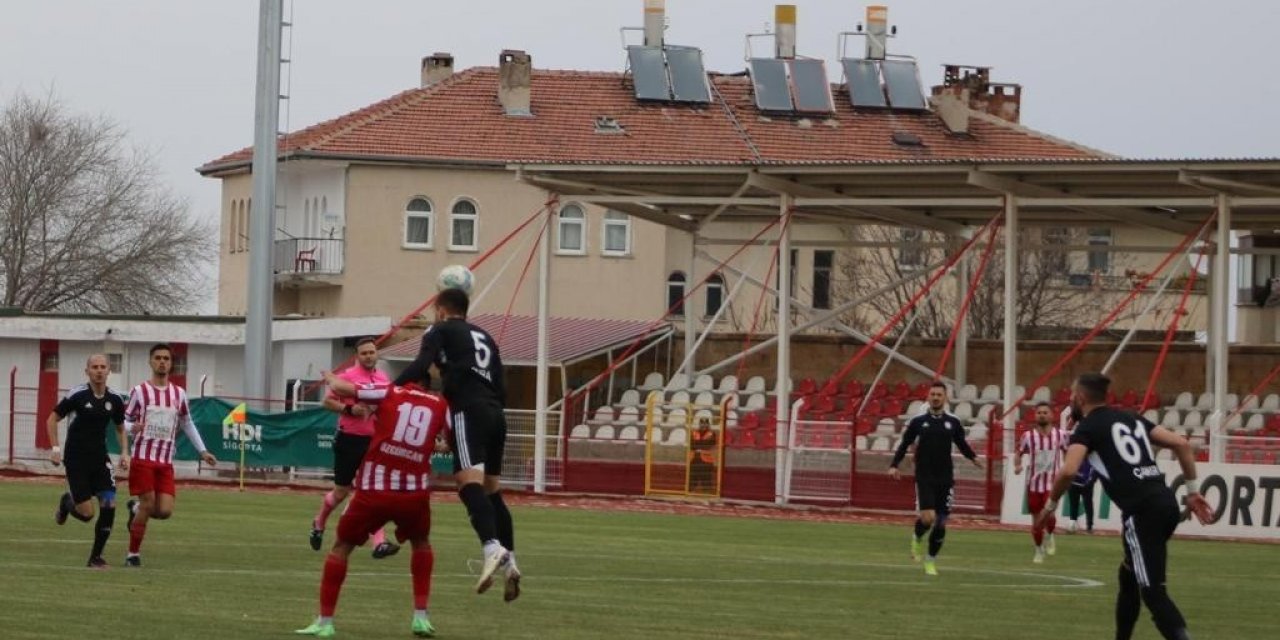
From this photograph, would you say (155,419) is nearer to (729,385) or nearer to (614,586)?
(614,586)

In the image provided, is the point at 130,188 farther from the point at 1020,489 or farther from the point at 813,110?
the point at 1020,489

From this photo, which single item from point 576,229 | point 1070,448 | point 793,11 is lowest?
point 1070,448

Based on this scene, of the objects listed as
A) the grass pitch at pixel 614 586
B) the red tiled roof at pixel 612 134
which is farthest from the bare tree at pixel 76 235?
the grass pitch at pixel 614 586

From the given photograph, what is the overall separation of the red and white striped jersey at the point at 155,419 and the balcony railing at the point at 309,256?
49045mm

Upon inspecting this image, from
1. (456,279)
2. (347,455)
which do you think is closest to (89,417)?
(347,455)

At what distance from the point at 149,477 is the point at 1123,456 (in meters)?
9.14

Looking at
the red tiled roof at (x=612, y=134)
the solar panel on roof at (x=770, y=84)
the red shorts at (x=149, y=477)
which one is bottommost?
the red shorts at (x=149, y=477)

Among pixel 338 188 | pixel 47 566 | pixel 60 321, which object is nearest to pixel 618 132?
pixel 338 188

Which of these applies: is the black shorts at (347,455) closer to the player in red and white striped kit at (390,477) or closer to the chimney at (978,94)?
the player in red and white striped kit at (390,477)

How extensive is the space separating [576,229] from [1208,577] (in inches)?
1902

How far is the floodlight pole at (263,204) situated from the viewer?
43.6 metres

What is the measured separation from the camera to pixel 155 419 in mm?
20188

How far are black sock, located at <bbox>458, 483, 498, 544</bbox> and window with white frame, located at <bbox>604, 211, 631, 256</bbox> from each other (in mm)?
57054

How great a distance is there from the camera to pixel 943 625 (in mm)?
17031
